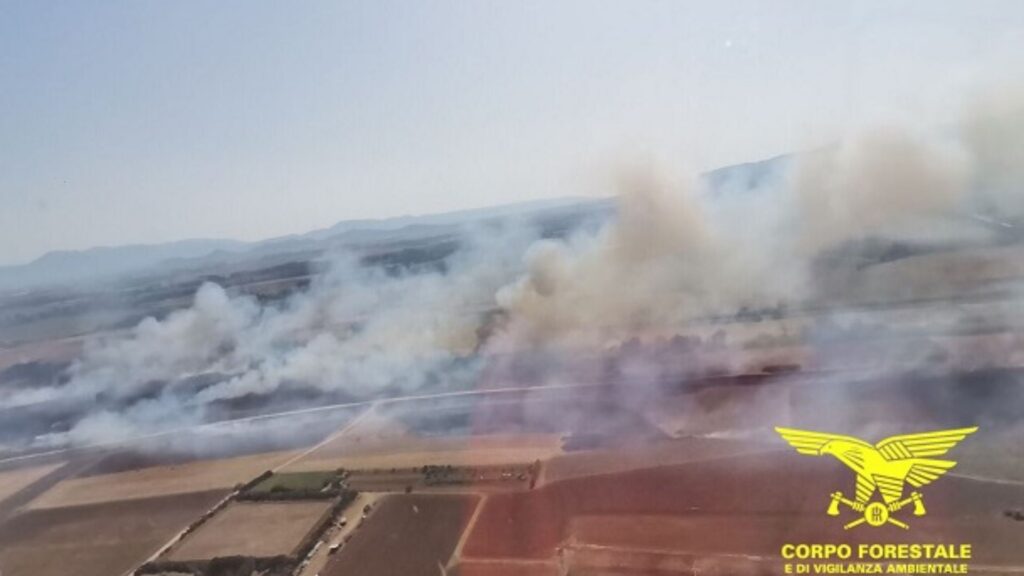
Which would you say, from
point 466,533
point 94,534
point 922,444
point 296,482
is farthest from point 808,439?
point 94,534

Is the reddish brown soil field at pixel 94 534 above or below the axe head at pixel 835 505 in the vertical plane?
below

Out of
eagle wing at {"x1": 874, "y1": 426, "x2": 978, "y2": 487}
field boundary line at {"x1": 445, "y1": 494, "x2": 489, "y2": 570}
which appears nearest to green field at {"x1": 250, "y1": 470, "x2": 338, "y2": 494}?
field boundary line at {"x1": 445, "y1": 494, "x2": 489, "y2": 570}

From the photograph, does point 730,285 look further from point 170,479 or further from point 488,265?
point 170,479

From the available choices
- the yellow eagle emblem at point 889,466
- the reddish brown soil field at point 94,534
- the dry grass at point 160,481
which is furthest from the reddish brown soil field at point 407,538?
the yellow eagle emblem at point 889,466

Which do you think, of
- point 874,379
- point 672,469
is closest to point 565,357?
point 672,469

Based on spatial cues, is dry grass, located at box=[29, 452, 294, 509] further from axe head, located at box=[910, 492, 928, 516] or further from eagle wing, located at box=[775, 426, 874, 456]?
axe head, located at box=[910, 492, 928, 516]

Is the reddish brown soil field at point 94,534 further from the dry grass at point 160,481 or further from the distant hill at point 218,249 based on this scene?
the distant hill at point 218,249
